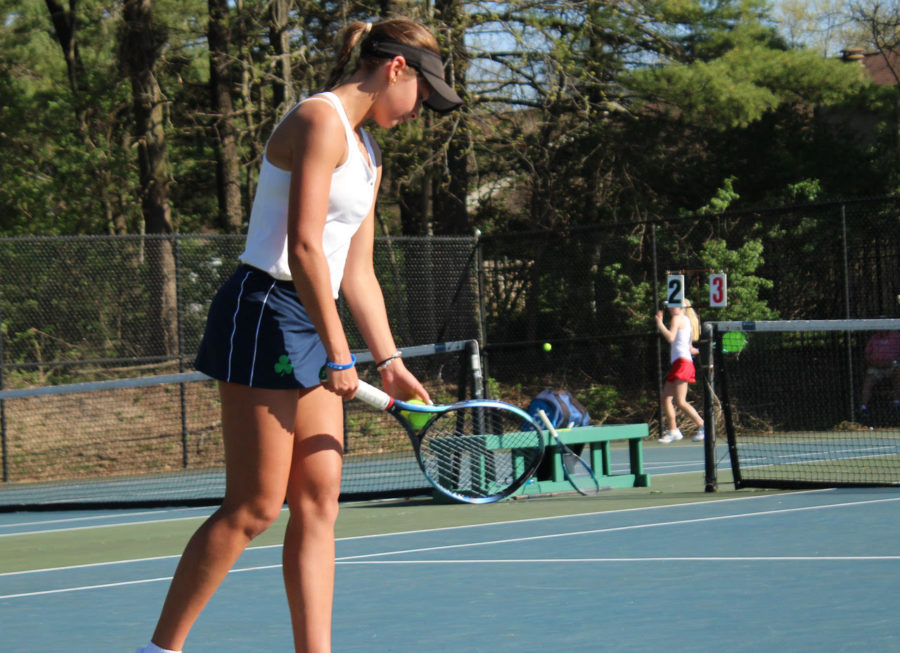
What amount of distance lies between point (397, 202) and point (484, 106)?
120 inches

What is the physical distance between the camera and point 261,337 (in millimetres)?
3072

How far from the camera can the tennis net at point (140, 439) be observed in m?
13.2

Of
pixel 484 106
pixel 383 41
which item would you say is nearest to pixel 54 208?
pixel 484 106

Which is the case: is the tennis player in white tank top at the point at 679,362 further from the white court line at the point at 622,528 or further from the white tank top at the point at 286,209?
the white tank top at the point at 286,209

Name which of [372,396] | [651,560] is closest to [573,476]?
[651,560]

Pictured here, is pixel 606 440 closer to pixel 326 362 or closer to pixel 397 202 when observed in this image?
pixel 326 362

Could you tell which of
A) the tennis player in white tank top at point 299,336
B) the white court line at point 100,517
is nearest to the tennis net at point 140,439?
the white court line at point 100,517

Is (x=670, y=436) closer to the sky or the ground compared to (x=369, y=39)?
closer to the ground

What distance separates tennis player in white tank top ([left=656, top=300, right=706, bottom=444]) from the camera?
13.9 meters

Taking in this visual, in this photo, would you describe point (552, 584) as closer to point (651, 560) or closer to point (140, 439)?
point (651, 560)

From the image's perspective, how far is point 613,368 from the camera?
16156mm

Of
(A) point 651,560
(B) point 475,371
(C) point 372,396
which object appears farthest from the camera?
(B) point 475,371

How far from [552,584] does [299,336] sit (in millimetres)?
2322

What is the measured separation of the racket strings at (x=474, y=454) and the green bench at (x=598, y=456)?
238 millimetres
